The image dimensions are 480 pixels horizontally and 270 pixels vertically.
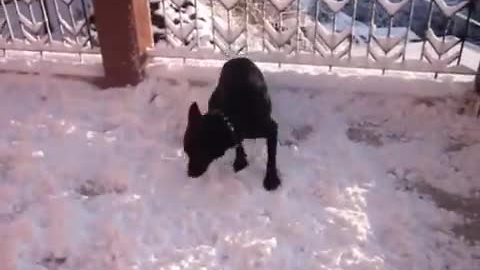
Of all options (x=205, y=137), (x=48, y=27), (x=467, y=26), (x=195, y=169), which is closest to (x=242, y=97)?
(x=205, y=137)

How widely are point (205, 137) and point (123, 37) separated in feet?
3.21

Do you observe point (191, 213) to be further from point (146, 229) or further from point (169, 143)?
point (169, 143)

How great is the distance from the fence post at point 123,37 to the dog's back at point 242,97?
68cm

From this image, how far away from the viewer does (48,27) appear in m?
3.13

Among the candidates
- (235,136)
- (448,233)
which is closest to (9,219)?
(235,136)

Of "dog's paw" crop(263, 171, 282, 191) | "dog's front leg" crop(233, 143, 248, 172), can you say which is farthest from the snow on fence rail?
"dog's paw" crop(263, 171, 282, 191)

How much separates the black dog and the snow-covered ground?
0.37ft

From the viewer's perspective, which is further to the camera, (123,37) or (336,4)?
(123,37)

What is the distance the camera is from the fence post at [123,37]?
112 inches

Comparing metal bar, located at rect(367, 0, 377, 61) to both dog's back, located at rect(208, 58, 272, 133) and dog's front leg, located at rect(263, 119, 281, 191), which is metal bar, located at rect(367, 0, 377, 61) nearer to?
dog's back, located at rect(208, 58, 272, 133)

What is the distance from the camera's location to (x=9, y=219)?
225cm

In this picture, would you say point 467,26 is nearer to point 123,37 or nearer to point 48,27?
point 123,37

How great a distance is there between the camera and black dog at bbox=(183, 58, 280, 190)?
2201 mm

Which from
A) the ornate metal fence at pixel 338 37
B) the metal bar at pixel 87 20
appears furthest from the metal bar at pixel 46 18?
the ornate metal fence at pixel 338 37
